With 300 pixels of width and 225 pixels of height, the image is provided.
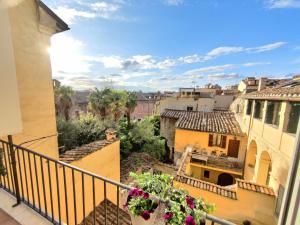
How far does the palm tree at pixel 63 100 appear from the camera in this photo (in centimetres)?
1297

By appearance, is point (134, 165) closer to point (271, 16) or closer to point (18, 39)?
point (18, 39)

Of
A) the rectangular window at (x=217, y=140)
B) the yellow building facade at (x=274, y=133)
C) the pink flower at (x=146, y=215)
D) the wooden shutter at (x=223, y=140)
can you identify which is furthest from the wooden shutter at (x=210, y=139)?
the pink flower at (x=146, y=215)

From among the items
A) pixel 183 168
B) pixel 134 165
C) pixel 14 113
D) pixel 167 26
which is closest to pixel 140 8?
pixel 167 26

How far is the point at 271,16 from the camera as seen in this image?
2736 mm

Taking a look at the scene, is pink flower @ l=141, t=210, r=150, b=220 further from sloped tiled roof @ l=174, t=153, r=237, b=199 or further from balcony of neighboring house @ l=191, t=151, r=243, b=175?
balcony of neighboring house @ l=191, t=151, r=243, b=175

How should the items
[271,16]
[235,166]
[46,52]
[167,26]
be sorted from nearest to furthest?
1. [271,16]
2. [46,52]
3. [167,26]
4. [235,166]

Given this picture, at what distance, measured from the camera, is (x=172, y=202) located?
1.40 m

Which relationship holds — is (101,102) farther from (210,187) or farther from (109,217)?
(210,187)

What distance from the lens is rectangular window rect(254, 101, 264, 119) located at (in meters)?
7.63

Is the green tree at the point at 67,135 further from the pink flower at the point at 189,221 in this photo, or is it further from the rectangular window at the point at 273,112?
the rectangular window at the point at 273,112

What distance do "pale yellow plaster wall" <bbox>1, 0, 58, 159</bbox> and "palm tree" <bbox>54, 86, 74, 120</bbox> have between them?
9841 millimetres

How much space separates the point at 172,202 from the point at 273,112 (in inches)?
268

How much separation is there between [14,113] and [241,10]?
4.23 metres

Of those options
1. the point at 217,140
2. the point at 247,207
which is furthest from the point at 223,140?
the point at 247,207
